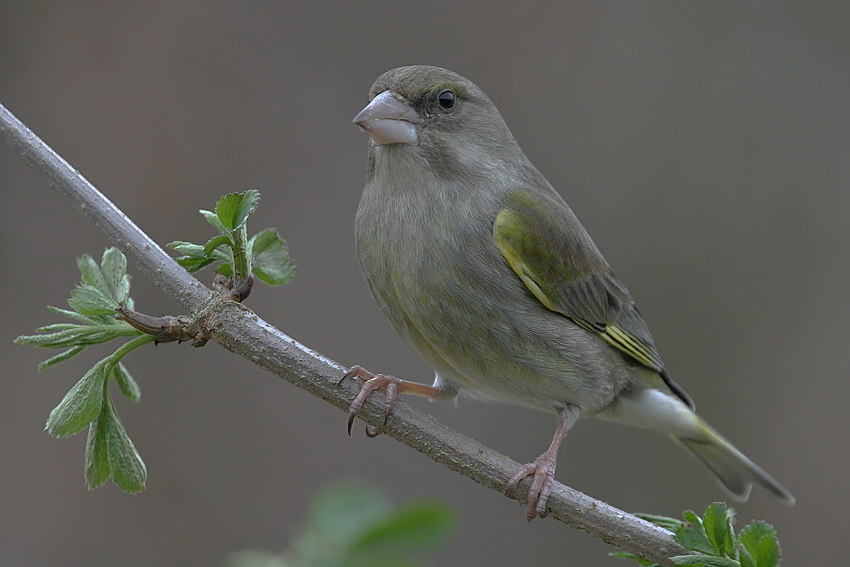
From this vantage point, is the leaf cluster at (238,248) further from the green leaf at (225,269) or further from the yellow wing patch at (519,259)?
the yellow wing patch at (519,259)

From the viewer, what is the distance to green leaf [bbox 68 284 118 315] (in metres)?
2.23

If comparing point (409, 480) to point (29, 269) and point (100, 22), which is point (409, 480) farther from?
point (100, 22)

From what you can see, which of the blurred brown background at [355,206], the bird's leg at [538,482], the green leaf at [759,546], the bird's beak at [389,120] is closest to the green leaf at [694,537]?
the green leaf at [759,546]

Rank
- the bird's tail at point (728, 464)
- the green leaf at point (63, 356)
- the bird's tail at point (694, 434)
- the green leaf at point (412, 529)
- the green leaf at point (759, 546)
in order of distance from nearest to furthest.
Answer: the green leaf at point (412, 529), the green leaf at point (759, 546), the green leaf at point (63, 356), the bird's tail at point (694, 434), the bird's tail at point (728, 464)

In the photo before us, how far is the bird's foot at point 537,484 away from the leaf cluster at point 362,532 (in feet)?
6.61

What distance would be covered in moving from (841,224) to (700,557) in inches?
247

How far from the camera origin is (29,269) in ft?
18.5

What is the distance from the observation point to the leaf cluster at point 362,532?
0.73 m

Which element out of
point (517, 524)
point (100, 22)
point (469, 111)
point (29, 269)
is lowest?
point (517, 524)

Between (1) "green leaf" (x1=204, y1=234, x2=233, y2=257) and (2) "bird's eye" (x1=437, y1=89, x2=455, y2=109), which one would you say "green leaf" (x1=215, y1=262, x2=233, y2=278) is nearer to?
(1) "green leaf" (x1=204, y1=234, x2=233, y2=257)

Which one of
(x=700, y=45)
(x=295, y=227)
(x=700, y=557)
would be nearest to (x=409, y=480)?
(x=295, y=227)

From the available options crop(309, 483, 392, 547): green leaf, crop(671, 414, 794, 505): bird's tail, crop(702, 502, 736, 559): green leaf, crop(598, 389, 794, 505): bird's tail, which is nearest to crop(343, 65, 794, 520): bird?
crop(598, 389, 794, 505): bird's tail

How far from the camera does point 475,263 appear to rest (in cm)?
344

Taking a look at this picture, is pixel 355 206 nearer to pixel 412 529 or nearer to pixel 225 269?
pixel 225 269
